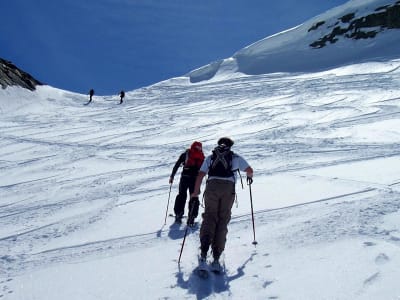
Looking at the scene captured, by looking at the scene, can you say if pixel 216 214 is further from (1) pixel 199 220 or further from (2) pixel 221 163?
(1) pixel 199 220

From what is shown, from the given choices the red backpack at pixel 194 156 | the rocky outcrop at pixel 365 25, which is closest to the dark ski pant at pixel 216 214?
the red backpack at pixel 194 156

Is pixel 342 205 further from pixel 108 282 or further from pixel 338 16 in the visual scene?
pixel 338 16

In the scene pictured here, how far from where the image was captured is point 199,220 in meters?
7.48

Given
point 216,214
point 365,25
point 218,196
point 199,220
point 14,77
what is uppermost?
point 365,25

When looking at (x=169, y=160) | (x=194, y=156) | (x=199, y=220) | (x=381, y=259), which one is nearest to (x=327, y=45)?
(x=169, y=160)

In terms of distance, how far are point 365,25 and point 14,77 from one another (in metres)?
38.6

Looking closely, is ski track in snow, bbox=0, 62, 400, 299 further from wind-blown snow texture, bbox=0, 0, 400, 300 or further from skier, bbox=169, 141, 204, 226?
skier, bbox=169, 141, 204, 226

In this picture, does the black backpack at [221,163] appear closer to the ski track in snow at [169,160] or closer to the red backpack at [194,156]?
the ski track in snow at [169,160]

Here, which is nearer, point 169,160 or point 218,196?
point 218,196

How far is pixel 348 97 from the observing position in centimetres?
→ 2283

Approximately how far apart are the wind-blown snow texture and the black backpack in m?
→ 1.08

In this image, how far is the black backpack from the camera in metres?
5.48

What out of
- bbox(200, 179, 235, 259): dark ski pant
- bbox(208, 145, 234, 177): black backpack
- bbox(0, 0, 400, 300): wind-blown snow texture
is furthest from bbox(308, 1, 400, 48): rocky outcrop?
bbox(200, 179, 235, 259): dark ski pant

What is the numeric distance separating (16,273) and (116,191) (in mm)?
4427
